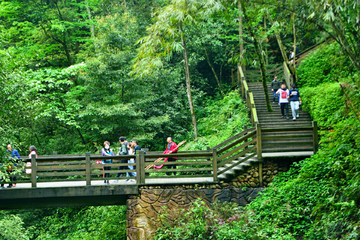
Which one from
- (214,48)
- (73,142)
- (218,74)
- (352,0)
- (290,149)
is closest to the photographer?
(352,0)

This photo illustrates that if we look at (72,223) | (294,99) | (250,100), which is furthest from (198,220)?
(72,223)

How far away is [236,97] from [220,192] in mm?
12278

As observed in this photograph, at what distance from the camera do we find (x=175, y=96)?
24766mm

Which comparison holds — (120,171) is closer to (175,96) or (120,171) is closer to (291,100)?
(291,100)

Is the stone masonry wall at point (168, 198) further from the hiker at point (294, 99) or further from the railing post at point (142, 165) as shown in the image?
the hiker at point (294, 99)

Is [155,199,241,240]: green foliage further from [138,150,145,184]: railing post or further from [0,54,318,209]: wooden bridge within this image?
[138,150,145,184]: railing post

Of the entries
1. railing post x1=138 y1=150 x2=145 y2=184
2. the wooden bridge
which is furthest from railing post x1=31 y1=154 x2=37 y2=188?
railing post x1=138 y1=150 x2=145 y2=184

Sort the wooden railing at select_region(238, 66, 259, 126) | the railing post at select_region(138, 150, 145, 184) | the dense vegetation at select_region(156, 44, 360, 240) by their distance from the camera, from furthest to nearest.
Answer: the wooden railing at select_region(238, 66, 259, 126) < the railing post at select_region(138, 150, 145, 184) < the dense vegetation at select_region(156, 44, 360, 240)

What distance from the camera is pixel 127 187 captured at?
11398mm

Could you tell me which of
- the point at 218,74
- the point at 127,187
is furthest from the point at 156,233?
the point at 218,74

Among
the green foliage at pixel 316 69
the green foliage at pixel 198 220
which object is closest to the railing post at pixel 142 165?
the green foliage at pixel 198 220

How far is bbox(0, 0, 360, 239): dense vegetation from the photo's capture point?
31.2 ft

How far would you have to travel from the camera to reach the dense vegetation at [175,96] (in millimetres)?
9523

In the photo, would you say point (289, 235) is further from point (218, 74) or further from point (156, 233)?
point (218, 74)
